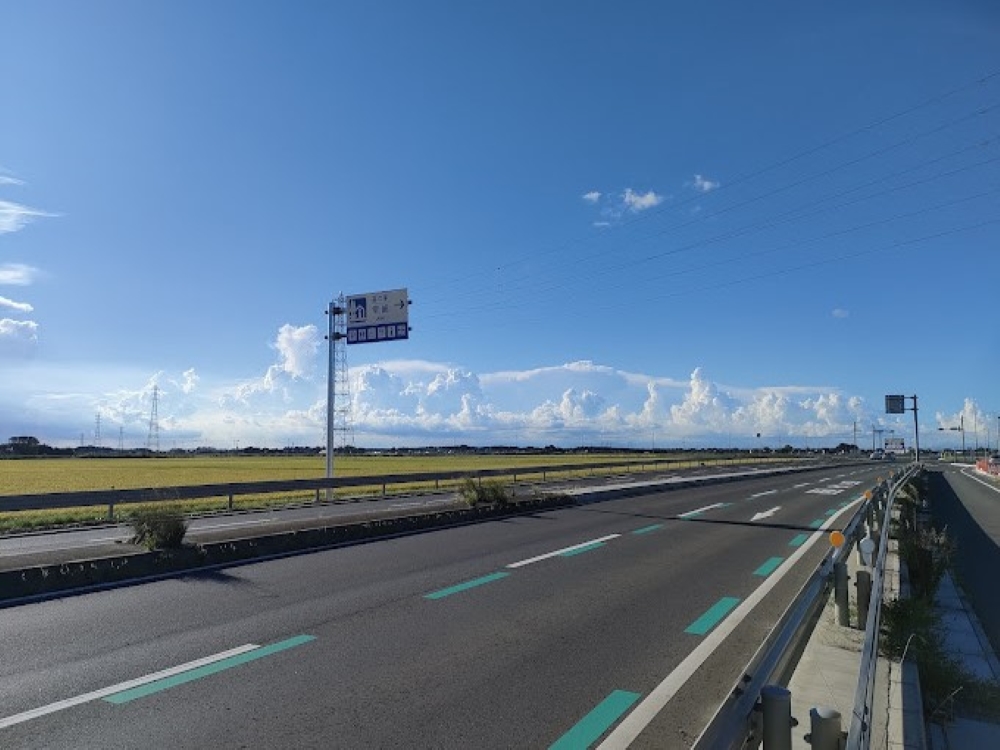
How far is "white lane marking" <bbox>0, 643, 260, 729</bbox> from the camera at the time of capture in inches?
202

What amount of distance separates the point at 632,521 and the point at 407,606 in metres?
11.0

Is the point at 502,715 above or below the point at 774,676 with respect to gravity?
below

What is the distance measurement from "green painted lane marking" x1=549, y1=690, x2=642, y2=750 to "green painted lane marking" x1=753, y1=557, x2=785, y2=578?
20.4ft

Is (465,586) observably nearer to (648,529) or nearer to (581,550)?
(581,550)

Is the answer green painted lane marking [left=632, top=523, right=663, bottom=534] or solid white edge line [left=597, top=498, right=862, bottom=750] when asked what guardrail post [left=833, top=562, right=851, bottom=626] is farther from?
green painted lane marking [left=632, top=523, right=663, bottom=534]

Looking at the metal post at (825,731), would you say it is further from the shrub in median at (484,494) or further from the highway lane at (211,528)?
the shrub in median at (484,494)

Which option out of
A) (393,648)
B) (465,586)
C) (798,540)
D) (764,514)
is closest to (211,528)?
(465,586)

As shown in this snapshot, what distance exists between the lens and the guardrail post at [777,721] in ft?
10.9

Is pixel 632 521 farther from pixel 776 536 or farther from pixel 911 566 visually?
pixel 911 566

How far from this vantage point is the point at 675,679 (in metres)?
6.15

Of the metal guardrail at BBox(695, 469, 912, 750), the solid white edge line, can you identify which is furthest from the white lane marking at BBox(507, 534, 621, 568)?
the metal guardrail at BBox(695, 469, 912, 750)

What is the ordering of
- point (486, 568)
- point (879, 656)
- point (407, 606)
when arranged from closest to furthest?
1. point (879, 656)
2. point (407, 606)
3. point (486, 568)

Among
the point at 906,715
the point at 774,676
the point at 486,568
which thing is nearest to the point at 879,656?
the point at 906,715

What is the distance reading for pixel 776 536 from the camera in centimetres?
1595
